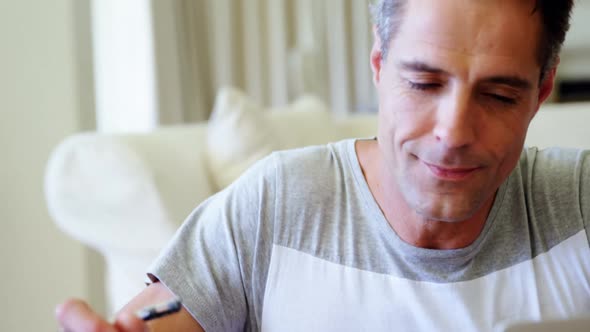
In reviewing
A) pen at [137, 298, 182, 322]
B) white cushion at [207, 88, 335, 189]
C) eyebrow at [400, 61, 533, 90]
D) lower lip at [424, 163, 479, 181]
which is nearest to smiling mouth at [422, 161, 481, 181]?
lower lip at [424, 163, 479, 181]

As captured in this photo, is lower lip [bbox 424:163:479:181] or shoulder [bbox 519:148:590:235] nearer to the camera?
lower lip [bbox 424:163:479:181]

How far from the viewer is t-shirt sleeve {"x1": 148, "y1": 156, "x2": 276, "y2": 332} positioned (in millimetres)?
867

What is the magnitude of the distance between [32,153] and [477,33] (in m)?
1.82

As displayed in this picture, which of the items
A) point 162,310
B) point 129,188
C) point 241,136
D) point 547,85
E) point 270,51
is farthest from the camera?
point 270,51

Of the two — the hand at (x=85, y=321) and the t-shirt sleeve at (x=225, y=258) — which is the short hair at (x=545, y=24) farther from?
the hand at (x=85, y=321)

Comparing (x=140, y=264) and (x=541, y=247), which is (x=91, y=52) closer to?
(x=140, y=264)

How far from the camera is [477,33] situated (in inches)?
30.7

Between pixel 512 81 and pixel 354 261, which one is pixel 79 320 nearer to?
pixel 354 261

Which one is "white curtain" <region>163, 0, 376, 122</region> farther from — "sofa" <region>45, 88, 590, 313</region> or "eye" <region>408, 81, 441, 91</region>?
"eye" <region>408, 81, 441, 91</region>

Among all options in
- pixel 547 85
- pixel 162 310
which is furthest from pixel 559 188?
pixel 162 310

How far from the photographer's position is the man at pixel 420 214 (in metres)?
0.80

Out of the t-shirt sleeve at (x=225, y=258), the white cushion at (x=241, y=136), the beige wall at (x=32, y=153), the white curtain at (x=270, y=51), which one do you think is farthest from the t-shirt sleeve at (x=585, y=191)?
the white curtain at (x=270, y=51)

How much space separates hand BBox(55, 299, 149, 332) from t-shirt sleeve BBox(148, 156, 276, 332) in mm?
141

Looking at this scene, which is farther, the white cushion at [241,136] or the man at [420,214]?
the white cushion at [241,136]
